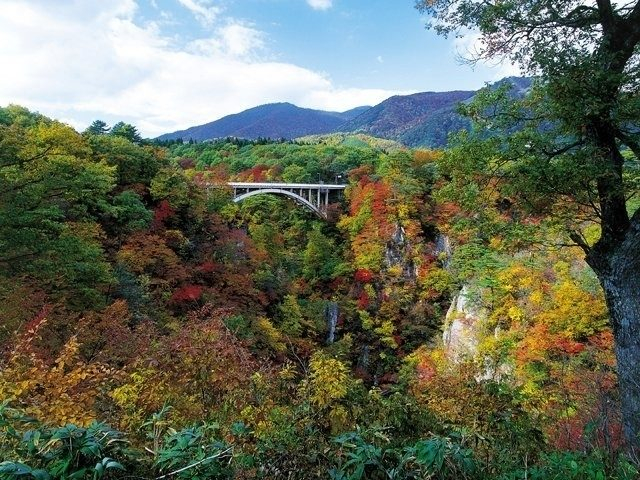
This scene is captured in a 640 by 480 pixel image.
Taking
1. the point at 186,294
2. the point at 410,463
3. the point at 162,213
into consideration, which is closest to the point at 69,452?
the point at 410,463

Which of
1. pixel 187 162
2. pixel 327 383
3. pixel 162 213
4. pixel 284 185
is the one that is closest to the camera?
pixel 327 383

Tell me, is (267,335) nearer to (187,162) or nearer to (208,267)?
(208,267)

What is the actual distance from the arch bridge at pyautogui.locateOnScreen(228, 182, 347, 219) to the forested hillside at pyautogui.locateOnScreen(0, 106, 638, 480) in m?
1.52

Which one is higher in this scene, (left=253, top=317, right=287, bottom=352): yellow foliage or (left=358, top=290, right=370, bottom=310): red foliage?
(left=253, top=317, right=287, bottom=352): yellow foliage

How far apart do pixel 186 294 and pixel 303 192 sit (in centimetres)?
2112

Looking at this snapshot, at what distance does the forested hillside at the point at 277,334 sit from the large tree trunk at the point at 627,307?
0.91ft

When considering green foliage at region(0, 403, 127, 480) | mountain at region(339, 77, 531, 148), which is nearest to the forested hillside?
green foliage at region(0, 403, 127, 480)

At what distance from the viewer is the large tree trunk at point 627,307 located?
398 cm

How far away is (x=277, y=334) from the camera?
1648 cm

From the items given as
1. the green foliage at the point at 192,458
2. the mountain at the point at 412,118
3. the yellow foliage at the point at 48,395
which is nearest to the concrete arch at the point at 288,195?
the yellow foliage at the point at 48,395

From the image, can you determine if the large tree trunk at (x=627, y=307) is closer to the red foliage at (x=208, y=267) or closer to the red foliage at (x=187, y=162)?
the red foliage at (x=208, y=267)

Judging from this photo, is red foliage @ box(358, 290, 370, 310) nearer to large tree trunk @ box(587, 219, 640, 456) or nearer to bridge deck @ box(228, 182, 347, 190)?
bridge deck @ box(228, 182, 347, 190)

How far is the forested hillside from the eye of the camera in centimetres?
222

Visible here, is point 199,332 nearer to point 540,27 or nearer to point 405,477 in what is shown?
point 405,477
